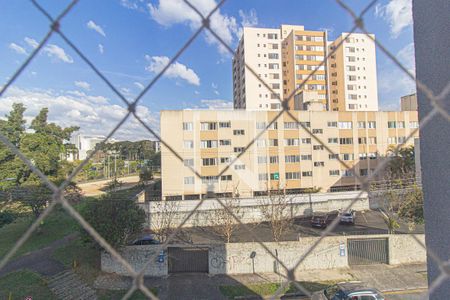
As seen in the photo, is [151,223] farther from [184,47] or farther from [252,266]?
[184,47]

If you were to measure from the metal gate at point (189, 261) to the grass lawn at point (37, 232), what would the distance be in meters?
4.49

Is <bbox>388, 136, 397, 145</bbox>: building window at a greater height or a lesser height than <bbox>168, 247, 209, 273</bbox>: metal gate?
greater

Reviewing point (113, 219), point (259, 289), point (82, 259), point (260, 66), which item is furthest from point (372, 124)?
point (82, 259)

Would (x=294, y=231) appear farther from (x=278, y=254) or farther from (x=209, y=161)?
(x=209, y=161)

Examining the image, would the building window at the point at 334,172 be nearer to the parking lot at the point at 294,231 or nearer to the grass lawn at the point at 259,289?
the parking lot at the point at 294,231

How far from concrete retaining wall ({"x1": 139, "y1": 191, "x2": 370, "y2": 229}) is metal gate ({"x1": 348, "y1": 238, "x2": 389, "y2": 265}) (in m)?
2.33

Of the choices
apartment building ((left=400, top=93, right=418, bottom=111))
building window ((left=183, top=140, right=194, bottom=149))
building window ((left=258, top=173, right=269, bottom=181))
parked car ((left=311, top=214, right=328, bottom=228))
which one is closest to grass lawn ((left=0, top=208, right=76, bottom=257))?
building window ((left=183, top=140, right=194, bottom=149))

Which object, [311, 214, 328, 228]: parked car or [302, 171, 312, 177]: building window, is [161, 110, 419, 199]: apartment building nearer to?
[302, 171, 312, 177]: building window

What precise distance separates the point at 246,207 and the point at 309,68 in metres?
18.1

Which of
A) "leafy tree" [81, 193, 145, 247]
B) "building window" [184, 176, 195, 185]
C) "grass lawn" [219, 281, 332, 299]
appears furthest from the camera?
"building window" [184, 176, 195, 185]

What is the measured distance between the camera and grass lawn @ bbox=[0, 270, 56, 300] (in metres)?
5.28

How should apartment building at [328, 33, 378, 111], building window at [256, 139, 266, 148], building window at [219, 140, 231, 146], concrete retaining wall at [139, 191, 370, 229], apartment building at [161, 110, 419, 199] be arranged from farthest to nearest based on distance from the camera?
apartment building at [328, 33, 378, 111], building window at [256, 139, 266, 148], building window at [219, 140, 231, 146], apartment building at [161, 110, 419, 199], concrete retaining wall at [139, 191, 370, 229]

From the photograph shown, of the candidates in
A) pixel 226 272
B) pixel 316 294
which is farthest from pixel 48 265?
pixel 316 294

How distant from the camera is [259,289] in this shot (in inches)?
219
